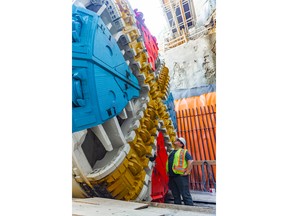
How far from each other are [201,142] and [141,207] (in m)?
0.48

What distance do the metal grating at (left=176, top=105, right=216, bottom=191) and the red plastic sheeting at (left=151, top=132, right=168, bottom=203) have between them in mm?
169

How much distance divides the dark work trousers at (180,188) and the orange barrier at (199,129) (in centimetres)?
4

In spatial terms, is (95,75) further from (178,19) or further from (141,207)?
(141,207)

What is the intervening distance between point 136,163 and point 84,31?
31.6 inches

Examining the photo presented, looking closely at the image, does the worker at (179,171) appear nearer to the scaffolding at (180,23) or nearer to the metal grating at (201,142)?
the metal grating at (201,142)

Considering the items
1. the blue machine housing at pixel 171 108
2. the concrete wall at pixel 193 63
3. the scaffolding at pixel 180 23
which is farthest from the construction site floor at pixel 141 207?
the scaffolding at pixel 180 23

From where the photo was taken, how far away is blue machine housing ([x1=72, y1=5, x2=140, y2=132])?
6.03ft

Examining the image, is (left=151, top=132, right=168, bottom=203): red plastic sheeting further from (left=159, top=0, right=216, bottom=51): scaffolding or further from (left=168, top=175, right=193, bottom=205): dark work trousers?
(left=159, top=0, right=216, bottom=51): scaffolding

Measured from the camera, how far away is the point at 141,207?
67.2 inches

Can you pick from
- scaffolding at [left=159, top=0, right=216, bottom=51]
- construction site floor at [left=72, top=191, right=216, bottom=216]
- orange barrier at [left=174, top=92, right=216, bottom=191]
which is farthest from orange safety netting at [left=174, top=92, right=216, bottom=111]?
construction site floor at [left=72, top=191, right=216, bottom=216]

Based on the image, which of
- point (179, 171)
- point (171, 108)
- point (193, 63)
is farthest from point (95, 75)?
point (179, 171)
